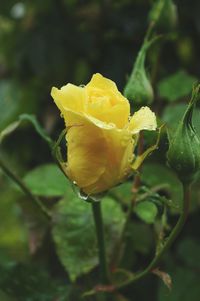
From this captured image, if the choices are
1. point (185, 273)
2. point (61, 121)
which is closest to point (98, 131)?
point (185, 273)

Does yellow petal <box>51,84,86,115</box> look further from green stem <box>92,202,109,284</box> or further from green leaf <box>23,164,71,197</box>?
green leaf <box>23,164,71,197</box>

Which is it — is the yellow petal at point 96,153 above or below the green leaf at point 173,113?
above

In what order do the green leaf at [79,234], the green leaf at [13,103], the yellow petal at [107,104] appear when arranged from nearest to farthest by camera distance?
the yellow petal at [107,104] < the green leaf at [79,234] < the green leaf at [13,103]

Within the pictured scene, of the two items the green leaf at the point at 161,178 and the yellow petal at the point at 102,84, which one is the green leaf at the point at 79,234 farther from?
the yellow petal at the point at 102,84

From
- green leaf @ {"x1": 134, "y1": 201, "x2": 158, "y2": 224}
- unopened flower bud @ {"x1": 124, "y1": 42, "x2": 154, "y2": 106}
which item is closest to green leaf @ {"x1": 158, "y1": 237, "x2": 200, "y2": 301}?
green leaf @ {"x1": 134, "y1": 201, "x2": 158, "y2": 224}

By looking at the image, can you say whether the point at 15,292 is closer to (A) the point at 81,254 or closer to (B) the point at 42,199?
(A) the point at 81,254

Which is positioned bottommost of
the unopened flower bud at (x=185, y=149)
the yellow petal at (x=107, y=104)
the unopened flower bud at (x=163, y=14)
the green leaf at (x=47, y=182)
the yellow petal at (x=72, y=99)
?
the green leaf at (x=47, y=182)

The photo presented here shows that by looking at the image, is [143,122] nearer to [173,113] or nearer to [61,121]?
[173,113]

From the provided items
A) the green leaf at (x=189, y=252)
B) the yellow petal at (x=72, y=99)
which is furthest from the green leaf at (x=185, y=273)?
the yellow petal at (x=72, y=99)
